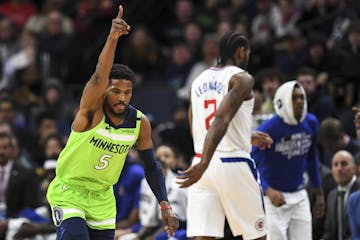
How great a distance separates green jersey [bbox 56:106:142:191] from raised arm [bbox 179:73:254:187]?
22.4 inches

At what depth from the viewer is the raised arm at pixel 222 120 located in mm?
7328

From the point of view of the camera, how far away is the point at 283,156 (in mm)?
9273

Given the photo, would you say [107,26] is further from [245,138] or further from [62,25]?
[245,138]

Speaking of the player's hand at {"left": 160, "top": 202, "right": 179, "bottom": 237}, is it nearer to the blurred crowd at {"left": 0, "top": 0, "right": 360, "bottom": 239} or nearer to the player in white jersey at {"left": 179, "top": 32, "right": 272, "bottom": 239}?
the player in white jersey at {"left": 179, "top": 32, "right": 272, "bottom": 239}

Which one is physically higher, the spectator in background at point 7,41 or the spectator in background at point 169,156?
the spectator in background at point 7,41

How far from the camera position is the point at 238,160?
8148 mm

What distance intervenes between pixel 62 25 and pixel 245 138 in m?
8.85

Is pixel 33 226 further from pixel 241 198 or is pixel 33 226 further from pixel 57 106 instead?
pixel 57 106

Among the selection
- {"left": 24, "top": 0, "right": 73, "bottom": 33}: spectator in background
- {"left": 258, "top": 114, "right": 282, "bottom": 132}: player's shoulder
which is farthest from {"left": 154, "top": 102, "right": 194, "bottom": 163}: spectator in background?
{"left": 258, "top": 114, "right": 282, "bottom": 132}: player's shoulder

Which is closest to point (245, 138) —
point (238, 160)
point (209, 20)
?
point (238, 160)

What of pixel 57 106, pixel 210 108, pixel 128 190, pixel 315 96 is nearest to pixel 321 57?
pixel 315 96

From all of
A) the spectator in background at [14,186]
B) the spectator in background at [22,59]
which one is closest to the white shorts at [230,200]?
the spectator in background at [14,186]

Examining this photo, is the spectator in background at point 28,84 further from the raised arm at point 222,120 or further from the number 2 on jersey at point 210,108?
the raised arm at point 222,120

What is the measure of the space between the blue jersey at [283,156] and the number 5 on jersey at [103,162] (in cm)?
225
